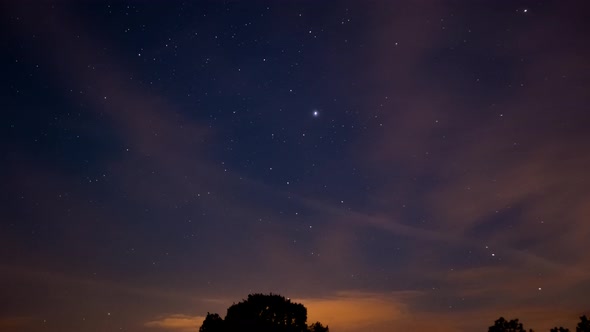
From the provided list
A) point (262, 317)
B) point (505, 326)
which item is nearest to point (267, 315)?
point (262, 317)

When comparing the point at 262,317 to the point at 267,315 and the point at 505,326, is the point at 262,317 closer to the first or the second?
the point at 267,315

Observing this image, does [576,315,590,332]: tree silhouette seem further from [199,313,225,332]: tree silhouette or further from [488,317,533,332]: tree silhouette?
[199,313,225,332]: tree silhouette

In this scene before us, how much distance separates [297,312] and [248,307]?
483 cm

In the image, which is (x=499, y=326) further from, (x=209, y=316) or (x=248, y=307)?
(x=209, y=316)

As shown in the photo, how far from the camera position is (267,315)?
4153cm

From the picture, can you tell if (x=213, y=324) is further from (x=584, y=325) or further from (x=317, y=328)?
(x=584, y=325)

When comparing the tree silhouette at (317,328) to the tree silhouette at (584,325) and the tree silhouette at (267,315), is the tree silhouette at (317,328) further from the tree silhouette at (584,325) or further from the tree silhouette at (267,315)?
the tree silhouette at (584,325)

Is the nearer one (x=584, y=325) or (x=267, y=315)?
(x=584, y=325)

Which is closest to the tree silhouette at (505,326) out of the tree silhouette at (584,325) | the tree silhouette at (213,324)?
the tree silhouette at (584,325)

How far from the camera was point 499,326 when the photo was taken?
33969 mm

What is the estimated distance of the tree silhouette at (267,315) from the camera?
128ft

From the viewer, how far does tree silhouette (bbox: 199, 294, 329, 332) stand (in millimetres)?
38969

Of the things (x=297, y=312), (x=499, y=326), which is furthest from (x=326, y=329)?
(x=499, y=326)

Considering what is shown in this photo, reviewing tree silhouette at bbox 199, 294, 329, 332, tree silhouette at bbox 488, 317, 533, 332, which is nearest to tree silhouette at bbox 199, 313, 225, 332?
tree silhouette at bbox 199, 294, 329, 332
